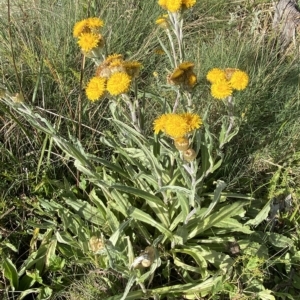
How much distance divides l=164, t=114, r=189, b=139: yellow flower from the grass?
1.87 ft

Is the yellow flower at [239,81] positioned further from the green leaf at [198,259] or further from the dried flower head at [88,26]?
the green leaf at [198,259]

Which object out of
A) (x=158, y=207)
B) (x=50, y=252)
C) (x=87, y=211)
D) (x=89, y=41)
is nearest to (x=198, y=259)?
(x=158, y=207)

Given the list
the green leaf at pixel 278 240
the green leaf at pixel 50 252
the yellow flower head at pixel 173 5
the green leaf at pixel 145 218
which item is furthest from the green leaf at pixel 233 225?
the yellow flower head at pixel 173 5

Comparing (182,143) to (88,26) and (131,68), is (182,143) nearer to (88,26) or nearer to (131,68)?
(131,68)

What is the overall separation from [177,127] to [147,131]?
950 mm

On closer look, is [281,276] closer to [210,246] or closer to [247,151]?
[210,246]

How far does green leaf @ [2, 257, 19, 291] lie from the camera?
1950mm

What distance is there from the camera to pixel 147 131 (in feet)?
7.91

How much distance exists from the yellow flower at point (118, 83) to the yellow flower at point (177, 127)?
221 millimetres

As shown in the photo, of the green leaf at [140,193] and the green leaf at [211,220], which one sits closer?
the green leaf at [140,193]

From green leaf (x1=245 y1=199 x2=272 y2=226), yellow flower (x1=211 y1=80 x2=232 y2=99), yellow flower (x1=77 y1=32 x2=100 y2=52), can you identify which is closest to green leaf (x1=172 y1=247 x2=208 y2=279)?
green leaf (x1=245 y1=199 x2=272 y2=226)

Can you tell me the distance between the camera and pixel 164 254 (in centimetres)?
195

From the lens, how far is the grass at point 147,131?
1.94 metres

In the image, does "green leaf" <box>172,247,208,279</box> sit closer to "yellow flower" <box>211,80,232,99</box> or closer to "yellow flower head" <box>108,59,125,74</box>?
"yellow flower" <box>211,80,232,99</box>
